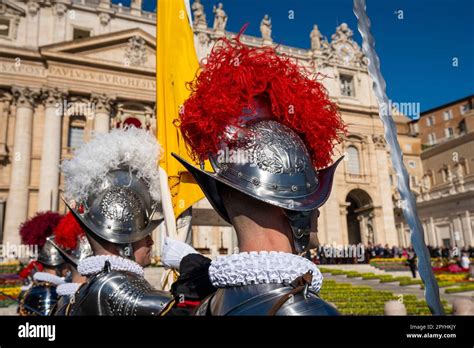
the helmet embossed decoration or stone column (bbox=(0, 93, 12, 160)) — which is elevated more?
stone column (bbox=(0, 93, 12, 160))

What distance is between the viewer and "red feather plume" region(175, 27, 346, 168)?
194cm

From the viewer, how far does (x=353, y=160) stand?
40188 millimetres

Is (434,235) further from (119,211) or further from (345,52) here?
(119,211)

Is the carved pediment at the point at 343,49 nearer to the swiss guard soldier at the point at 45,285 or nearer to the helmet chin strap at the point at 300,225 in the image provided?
the swiss guard soldier at the point at 45,285

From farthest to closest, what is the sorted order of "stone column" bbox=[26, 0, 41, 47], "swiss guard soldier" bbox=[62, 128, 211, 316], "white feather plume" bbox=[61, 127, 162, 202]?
"stone column" bbox=[26, 0, 41, 47], "white feather plume" bbox=[61, 127, 162, 202], "swiss guard soldier" bbox=[62, 128, 211, 316]

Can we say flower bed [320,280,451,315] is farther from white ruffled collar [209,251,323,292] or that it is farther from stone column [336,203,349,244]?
stone column [336,203,349,244]

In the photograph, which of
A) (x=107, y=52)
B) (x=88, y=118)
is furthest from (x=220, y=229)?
(x=107, y=52)

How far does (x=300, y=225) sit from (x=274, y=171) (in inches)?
11.5

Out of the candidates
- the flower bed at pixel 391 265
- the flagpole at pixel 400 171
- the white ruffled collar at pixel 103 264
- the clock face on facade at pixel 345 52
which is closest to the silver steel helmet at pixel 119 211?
the white ruffled collar at pixel 103 264

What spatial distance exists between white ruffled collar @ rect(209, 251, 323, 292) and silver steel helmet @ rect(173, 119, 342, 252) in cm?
17

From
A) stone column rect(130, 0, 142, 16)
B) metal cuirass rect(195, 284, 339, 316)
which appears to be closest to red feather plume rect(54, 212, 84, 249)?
metal cuirass rect(195, 284, 339, 316)

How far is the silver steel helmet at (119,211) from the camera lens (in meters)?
3.49

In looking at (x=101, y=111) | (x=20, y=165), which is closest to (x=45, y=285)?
Result: (x=20, y=165)
